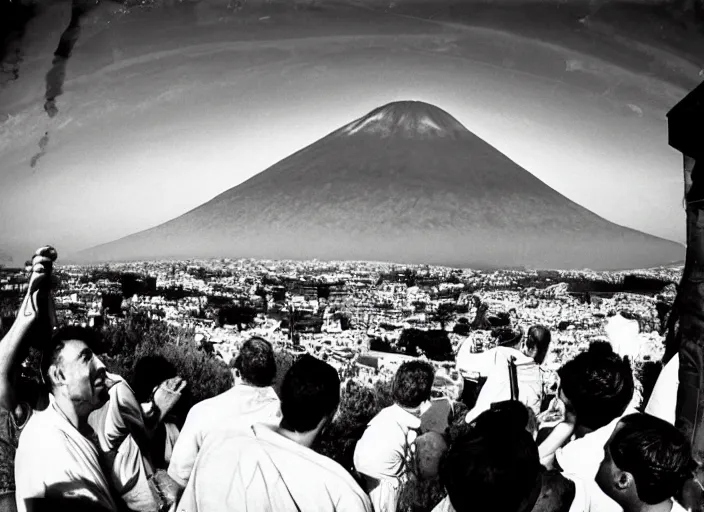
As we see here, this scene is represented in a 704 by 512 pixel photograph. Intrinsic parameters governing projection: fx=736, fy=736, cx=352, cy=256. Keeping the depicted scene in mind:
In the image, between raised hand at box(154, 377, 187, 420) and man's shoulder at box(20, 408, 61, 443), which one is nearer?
man's shoulder at box(20, 408, 61, 443)

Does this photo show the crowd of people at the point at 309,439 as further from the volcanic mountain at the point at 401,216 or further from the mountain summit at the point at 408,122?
the mountain summit at the point at 408,122

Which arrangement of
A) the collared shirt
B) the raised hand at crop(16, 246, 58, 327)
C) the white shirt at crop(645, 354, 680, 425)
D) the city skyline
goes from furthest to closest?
the city skyline → the white shirt at crop(645, 354, 680, 425) → the raised hand at crop(16, 246, 58, 327) → the collared shirt

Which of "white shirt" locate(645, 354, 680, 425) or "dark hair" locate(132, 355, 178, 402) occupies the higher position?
"dark hair" locate(132, 355, 178, 402)

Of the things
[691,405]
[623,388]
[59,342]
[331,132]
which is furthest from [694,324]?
[59,342]

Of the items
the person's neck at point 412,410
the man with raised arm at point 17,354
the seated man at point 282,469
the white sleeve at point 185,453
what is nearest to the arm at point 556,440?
the person's neck at point 412,410

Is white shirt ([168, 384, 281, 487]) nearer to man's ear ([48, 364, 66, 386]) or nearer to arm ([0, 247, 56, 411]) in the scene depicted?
man's ear ([48, 364, 66, 386])

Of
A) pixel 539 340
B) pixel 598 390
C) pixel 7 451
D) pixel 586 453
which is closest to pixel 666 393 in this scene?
pixel 539 340

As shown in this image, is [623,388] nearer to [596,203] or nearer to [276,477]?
[276,477]

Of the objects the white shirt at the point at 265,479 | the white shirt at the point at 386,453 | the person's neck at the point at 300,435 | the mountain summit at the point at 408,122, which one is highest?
the mountain summit at the point at 408,122

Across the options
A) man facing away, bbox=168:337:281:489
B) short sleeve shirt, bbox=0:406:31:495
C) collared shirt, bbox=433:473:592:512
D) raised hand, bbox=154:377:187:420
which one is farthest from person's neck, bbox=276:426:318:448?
short sleeve shirt, bbox=0:406:31:495
